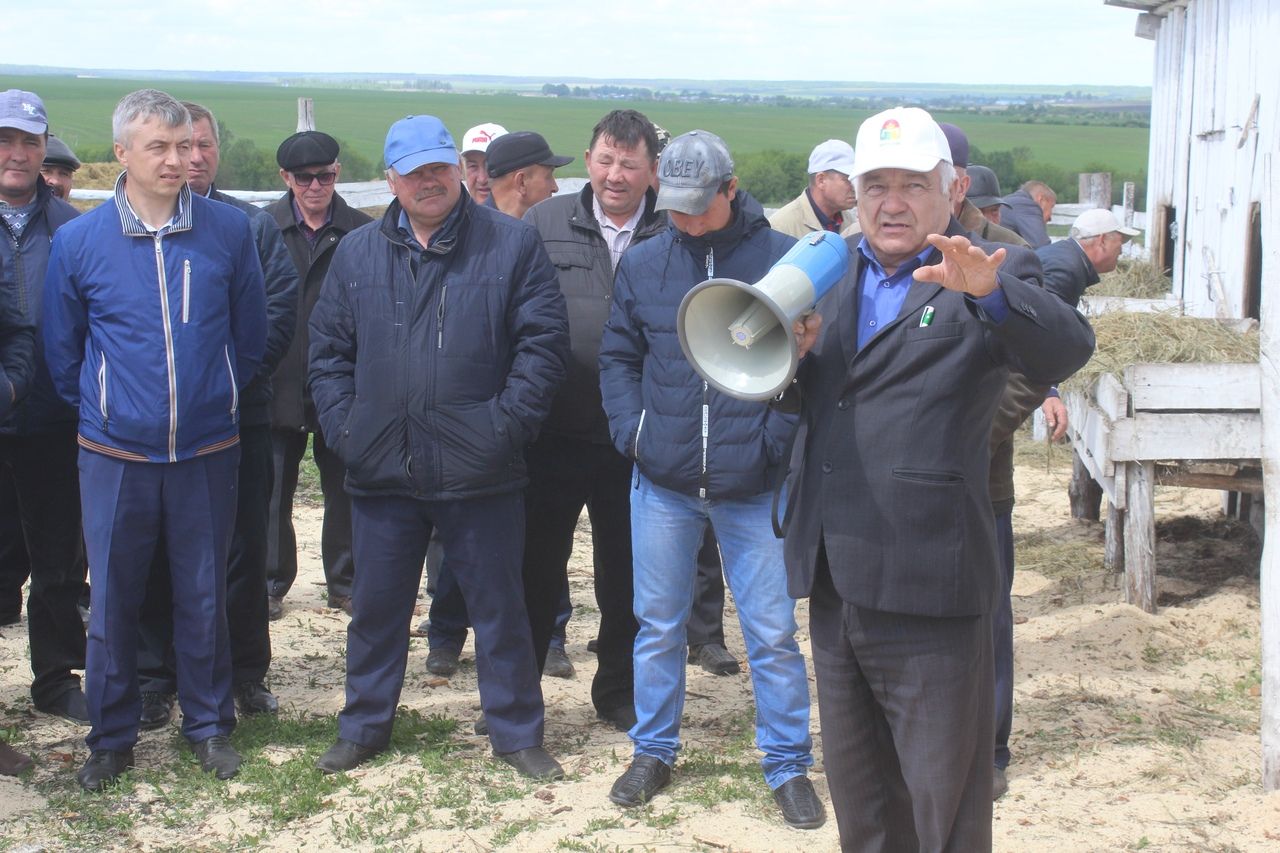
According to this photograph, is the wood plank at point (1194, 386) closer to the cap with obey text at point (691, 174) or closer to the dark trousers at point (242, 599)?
the cap with obey text at point (691, 174)

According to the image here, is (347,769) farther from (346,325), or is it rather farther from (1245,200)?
(1245,200)

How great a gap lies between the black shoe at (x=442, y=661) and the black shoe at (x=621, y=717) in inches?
37.1

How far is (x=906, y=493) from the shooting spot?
3281 millimetres

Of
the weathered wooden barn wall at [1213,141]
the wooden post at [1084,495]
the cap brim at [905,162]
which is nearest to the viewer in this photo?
the cap brim at [905,162]

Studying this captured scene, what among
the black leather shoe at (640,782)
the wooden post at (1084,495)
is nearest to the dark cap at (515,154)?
the black leather shoe at (640,782)

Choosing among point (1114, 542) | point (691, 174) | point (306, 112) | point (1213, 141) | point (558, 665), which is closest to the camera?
point (691, 174)

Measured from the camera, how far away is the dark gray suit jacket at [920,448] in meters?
3.22

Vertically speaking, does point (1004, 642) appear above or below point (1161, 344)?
below

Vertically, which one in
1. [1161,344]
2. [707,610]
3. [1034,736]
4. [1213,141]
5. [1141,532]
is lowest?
[1034,736]

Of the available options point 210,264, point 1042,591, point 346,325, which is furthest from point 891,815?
point 1042,591

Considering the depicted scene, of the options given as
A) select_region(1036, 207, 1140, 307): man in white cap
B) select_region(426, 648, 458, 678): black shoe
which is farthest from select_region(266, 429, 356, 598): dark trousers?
select_region(1036, 207, 1140, 307): man in white cap

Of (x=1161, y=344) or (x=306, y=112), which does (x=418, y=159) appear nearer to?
(x=1161, y=344)

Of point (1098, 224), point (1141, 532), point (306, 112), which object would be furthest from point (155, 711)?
point (306, 112)

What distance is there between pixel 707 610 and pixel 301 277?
244 cm
